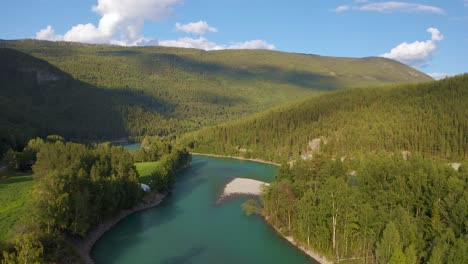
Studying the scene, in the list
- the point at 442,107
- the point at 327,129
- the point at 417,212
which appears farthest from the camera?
the point at 327,129

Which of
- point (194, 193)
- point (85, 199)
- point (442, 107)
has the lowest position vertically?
point (194, 193)

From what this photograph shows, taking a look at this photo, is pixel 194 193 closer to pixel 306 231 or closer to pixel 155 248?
pixel 155 248

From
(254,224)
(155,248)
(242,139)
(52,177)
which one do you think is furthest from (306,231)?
(242,139)

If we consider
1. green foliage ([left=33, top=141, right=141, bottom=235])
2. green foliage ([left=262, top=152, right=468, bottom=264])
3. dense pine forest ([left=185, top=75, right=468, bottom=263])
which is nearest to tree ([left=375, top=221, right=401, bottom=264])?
green foliage ([left=262, top=152, right=468, bottom=264])

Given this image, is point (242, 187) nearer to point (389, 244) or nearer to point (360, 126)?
point (389, 244)

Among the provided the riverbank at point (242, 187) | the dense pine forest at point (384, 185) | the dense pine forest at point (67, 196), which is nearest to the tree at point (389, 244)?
the dense pine forest at point (384, 185)

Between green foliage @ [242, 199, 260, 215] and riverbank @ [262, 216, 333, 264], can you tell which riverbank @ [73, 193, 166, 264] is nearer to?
green foliage @ [242, 199, 260, 215]

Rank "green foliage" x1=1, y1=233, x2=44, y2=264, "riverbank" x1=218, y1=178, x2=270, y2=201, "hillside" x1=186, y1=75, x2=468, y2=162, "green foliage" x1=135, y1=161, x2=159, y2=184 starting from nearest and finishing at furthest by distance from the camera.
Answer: "green foliage" x1=1, y1=233, x2=44, y2=264
"riverbank" x1=218, y1=178, x2=270, y2=201
"green foliage" x1=135, y1=161, x2=159, y2=184
"hillside" x1=186, y1=75, x2=468, y2=162

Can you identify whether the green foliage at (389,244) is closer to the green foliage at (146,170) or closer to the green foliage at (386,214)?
the green foliage at (386,214)
